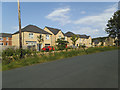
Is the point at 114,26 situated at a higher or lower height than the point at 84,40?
higher

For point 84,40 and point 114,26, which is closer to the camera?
point 114,26

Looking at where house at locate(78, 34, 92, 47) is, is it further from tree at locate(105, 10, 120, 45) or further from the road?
the road

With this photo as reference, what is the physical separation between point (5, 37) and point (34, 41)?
2020 centimetres

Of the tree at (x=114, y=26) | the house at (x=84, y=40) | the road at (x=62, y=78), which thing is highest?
the tree at (x=114, y=26)

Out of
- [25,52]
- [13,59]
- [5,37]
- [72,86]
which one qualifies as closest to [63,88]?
[72,86]

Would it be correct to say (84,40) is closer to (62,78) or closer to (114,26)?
(114,26)

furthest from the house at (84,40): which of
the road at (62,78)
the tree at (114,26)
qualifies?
the road at (62,78)

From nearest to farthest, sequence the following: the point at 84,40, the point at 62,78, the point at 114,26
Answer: the point at 62,78, the point at 114,26, the point at 84,40

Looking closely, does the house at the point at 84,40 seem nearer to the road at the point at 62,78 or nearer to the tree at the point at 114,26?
the tree at the point at 114,26

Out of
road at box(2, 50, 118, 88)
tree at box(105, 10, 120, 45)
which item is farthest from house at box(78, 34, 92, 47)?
→ road at box(2, 50, 118, 88)

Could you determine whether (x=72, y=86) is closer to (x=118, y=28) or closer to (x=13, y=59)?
(x=13, y=59)

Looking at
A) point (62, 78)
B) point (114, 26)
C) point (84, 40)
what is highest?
point (114, 26)

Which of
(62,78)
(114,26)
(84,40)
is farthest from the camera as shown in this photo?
(84,40)

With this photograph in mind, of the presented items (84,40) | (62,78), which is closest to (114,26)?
(84,40)
